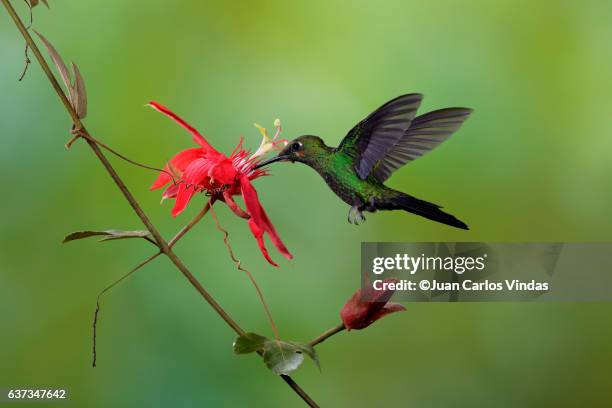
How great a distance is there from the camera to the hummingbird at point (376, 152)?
0.64m

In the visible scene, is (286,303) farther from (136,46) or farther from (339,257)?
(136,46)

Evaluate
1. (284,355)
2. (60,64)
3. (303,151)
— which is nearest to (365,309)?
(284,355)

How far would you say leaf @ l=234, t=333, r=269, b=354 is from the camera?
1.86 feet

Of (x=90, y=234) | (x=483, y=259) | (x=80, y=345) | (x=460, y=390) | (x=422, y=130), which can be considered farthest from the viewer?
(x=460, y=390)

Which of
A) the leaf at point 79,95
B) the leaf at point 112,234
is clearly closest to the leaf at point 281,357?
the leaf at point 112,234

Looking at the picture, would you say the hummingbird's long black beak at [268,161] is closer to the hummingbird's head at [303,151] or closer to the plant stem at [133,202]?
the hummingbird's head at [303,151]

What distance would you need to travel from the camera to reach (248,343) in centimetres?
57

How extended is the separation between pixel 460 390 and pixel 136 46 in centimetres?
83

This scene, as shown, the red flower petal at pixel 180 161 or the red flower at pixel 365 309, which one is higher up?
the red flower petal at pixel 180 161

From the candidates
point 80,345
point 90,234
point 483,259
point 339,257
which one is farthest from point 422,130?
point 80,345

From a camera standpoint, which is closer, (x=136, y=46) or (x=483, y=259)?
(x=483, y=259)

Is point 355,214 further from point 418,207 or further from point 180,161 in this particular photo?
point 180,161

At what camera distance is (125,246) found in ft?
4.03

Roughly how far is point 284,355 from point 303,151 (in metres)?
0.20
